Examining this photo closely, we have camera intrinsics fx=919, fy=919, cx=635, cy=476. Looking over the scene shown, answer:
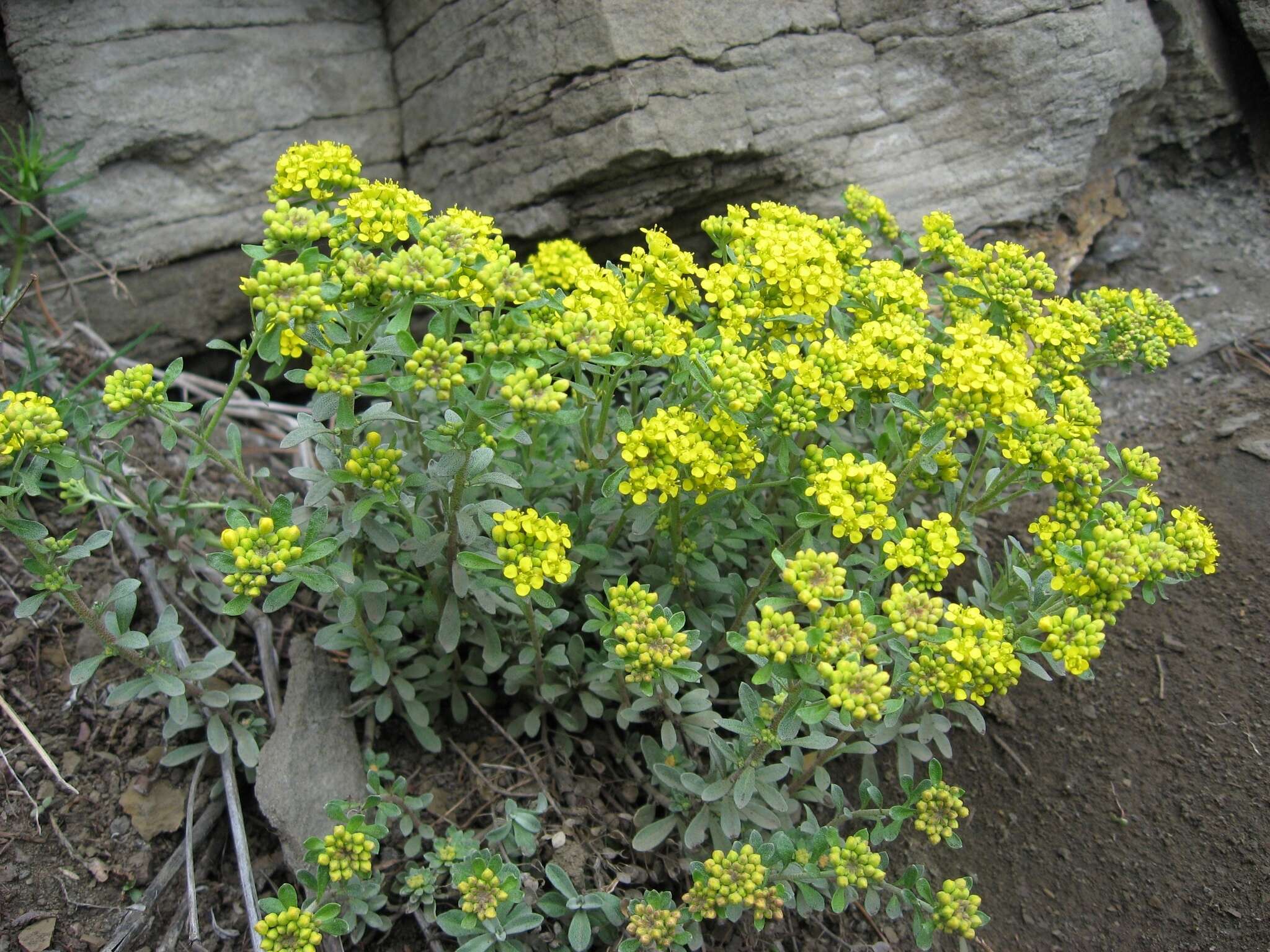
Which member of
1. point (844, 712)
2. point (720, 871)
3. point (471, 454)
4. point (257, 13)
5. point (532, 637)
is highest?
point (257, 13)

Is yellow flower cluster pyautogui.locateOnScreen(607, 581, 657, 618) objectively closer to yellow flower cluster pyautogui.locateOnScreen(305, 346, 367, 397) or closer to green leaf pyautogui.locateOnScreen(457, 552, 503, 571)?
green leaf pyautogui.locateOnScreen(457, 552, 503, 571)

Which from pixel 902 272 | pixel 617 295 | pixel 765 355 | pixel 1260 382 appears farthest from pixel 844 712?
pixel 1260 382

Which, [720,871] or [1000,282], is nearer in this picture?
[720,871]

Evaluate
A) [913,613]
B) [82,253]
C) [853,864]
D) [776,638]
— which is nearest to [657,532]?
[776,638]

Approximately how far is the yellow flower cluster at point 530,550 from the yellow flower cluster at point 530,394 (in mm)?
357

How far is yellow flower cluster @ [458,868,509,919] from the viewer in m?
2.94

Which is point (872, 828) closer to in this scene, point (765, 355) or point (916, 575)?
point (916, 575)

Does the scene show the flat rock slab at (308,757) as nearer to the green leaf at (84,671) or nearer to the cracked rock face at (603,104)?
the green leaf at (84,671)

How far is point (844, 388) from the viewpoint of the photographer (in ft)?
10.2

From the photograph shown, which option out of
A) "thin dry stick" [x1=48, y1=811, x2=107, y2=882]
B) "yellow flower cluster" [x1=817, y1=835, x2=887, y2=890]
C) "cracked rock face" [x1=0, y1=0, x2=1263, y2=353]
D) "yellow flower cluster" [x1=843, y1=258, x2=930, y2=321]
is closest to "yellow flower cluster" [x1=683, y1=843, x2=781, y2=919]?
"yellow flower cluster" [x1=817, y1=835, x2=887, y2=890]

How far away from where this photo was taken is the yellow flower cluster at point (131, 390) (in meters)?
2.95

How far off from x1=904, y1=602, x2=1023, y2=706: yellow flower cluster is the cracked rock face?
2958 mm

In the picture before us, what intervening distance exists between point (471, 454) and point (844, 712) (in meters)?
1.42

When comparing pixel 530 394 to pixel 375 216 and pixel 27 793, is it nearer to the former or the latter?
pixel 375 216
